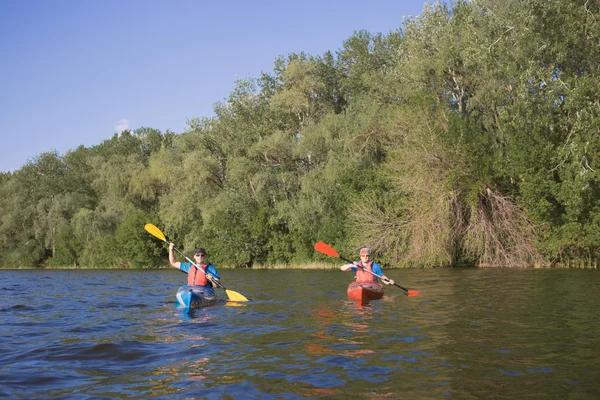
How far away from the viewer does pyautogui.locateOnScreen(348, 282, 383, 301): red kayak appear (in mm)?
13032

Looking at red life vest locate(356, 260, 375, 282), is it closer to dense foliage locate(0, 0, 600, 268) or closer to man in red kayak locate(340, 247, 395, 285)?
man in red kayak locate(340, 247, 395, 285)

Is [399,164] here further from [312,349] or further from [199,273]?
[312,349]

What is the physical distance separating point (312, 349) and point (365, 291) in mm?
5602

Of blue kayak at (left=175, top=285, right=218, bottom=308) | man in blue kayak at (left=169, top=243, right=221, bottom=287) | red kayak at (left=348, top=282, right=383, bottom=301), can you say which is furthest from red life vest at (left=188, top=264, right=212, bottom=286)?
red kayak at (left=348, top=282, right=383, bottom=301)

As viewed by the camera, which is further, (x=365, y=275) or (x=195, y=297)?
(x=365, y=275)

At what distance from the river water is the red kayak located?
266mm

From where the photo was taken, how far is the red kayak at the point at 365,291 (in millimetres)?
13032

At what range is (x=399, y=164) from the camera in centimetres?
2586

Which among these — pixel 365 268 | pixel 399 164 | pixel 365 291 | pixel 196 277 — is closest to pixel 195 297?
pixel 196 277

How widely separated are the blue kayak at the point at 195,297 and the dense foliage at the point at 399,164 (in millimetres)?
13050

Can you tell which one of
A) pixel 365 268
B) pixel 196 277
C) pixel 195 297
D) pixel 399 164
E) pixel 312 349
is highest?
pixel 399 164

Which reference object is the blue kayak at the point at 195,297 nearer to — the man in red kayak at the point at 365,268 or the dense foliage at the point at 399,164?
the man in red kayak at the point at 365,268

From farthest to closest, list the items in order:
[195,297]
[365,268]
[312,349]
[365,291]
Result: [365,268], [365,291], [195,297], [312,349]

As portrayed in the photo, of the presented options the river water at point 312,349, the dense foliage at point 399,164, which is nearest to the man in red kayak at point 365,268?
the river water at point 312,349
